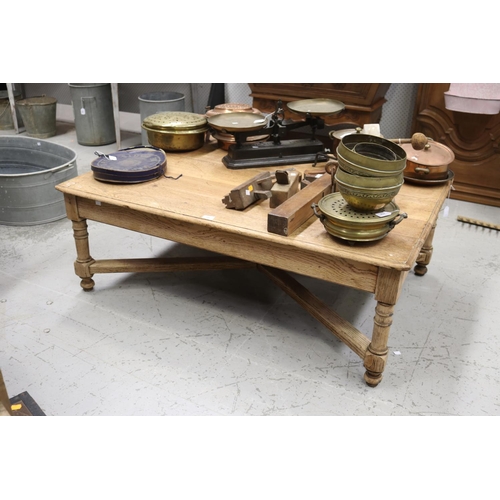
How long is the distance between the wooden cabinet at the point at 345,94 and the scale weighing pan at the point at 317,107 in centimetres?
110

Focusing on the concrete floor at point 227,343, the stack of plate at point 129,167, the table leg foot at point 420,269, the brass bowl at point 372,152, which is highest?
the brass bowl at point 372,152

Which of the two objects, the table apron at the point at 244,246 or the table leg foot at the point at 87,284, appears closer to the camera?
the table apron at the point at 244,246

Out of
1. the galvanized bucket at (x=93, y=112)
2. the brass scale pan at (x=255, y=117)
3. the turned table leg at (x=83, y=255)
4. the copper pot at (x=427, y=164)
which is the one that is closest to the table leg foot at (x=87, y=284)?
the turned table leg at (x=83, y=255)

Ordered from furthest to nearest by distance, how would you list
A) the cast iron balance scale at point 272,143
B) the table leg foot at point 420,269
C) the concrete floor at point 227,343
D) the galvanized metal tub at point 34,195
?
the galvanized metal tub at point 34,195, the table leg foot at point 420,269, the cast iron balance scale at point 272,143, the concrete floor at point 227,343

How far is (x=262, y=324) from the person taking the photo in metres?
2.90

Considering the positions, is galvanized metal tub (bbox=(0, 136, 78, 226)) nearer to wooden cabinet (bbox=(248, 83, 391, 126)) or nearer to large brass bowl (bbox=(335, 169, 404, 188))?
wooden cabinet (bbox=(248, 83, 391, 126))

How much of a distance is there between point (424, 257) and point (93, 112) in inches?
166

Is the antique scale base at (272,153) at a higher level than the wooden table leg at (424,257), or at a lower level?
higher

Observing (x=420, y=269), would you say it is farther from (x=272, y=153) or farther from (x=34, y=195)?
(x=34, y=195)

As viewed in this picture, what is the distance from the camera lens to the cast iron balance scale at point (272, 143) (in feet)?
10.1

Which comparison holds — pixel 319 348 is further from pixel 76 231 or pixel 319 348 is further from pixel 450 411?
pixel 76 231

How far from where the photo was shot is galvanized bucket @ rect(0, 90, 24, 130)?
6.70 metres

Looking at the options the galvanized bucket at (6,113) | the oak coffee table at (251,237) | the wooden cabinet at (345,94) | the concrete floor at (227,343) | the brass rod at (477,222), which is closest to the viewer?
the oak coffee table at (251,237)

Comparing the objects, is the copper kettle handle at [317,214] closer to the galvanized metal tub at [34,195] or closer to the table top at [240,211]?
the table top at [240,211]
